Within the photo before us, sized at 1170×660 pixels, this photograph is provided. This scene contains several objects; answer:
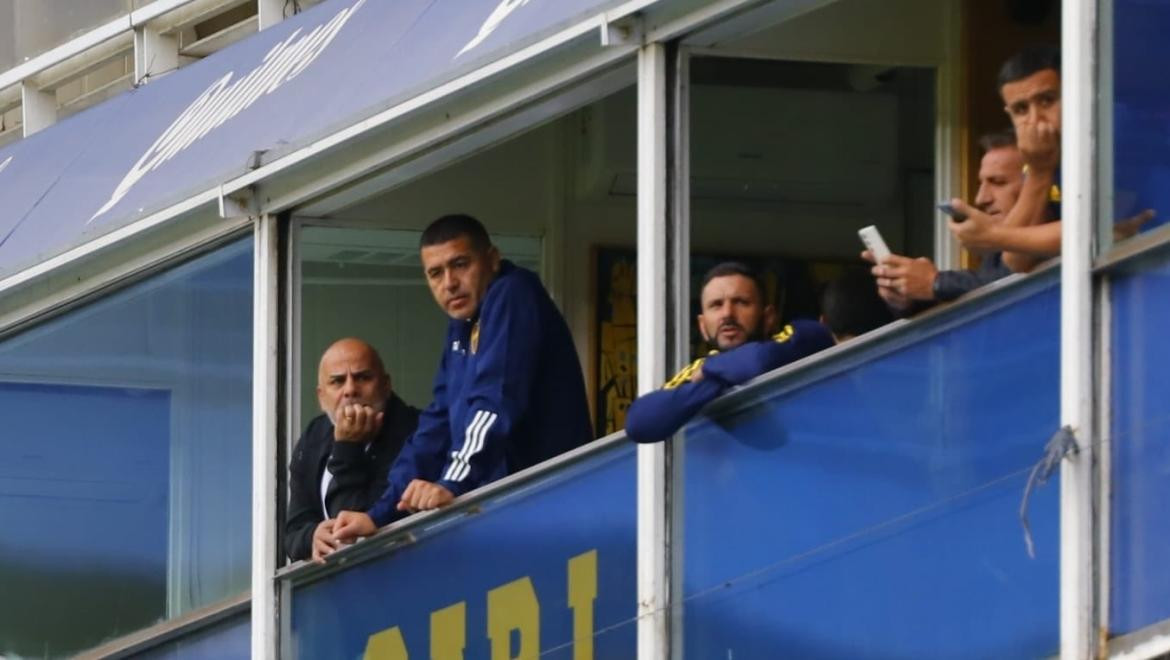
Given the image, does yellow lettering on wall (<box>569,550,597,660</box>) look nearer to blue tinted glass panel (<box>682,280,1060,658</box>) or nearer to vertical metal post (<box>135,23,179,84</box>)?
blue tinted glass panel (<box>682,280,1060,658</box>)

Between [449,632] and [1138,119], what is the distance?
8.36 feet

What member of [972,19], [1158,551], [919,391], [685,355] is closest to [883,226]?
[972,19]

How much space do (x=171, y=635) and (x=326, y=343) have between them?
103 centimetres

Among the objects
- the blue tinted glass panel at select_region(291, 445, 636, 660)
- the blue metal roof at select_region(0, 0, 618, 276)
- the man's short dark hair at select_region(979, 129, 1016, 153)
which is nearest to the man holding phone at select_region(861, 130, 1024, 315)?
the man's short dark hair at select_region(979, 129, 1016, 153)

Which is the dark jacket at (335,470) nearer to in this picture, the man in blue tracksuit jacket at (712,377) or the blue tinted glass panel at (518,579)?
the blue tinted glass panel at (518,579)

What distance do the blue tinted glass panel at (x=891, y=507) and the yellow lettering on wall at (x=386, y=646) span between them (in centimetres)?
113

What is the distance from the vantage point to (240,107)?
9.50 metres

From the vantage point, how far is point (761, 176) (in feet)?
32.6

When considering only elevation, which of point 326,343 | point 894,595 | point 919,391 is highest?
point 326,343

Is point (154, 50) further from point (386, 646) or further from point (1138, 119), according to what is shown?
point (1138, 119)

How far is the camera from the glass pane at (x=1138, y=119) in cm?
596

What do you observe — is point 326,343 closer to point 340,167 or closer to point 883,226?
point 340,167

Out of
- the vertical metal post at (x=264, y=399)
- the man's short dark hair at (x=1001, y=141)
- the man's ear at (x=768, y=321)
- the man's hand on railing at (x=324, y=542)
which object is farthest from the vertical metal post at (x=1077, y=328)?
the vertical metal post at (x=264, y=399)

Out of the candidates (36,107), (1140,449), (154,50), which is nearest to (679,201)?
(1140,449)
